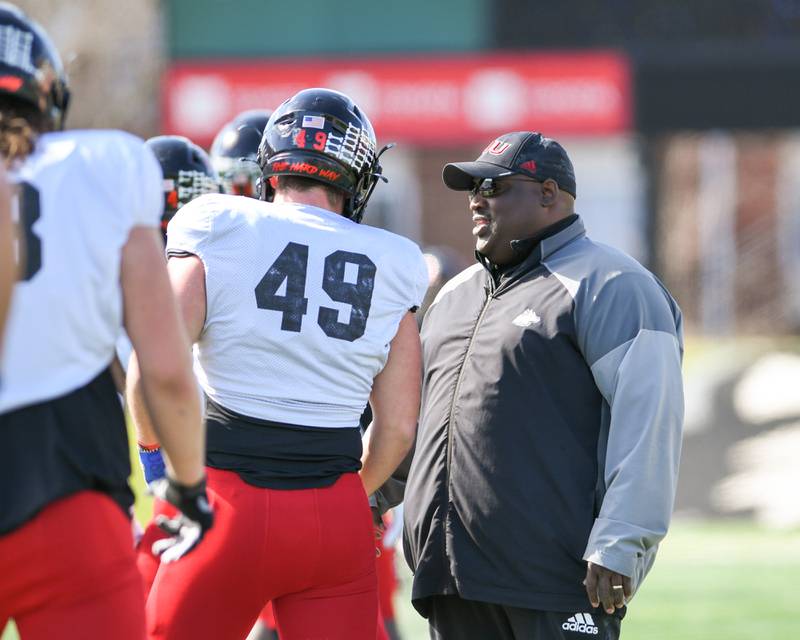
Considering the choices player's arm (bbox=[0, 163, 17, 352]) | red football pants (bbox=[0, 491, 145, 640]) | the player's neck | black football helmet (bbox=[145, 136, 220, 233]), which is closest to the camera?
player's arm (bbox=[0, 163, 17, 352])

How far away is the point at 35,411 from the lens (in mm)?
2709

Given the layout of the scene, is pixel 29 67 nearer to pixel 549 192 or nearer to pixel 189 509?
pixel 189 509

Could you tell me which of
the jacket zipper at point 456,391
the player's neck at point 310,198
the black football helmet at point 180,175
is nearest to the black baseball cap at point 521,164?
the jacket zipper at point 456,391

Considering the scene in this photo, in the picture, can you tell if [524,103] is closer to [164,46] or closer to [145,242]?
[164,46]

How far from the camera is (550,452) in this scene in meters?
4.02

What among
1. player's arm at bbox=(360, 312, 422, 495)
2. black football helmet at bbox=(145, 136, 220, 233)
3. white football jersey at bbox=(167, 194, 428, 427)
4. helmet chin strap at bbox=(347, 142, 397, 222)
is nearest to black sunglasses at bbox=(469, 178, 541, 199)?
helmet chin strap at bbox=(347, 142, 397, 222)

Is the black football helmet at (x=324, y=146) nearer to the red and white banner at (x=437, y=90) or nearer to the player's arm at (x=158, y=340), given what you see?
the player's arm at (x=158, y=340)

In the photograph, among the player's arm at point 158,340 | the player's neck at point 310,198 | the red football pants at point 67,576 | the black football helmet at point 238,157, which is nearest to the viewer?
the red football pants at point 67,576

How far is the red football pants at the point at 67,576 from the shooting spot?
2.66 meters

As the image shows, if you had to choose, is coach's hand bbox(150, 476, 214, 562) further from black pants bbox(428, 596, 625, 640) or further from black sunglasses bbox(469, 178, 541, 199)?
black sunglasses bbox(469, 178, 541, 199)

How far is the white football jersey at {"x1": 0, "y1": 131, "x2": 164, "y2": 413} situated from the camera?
2682 mm

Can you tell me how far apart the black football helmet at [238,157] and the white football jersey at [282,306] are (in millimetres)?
1663

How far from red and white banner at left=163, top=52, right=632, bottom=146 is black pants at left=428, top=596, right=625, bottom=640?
43.8ft

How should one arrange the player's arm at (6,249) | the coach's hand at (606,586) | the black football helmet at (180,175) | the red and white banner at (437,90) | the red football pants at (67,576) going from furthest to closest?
the red and white banner at (437,90)
the black football helmet at (180,175)
the coach's hand at (606,586)
the red football pants at (67,576)
the player's arm at (6,249)
